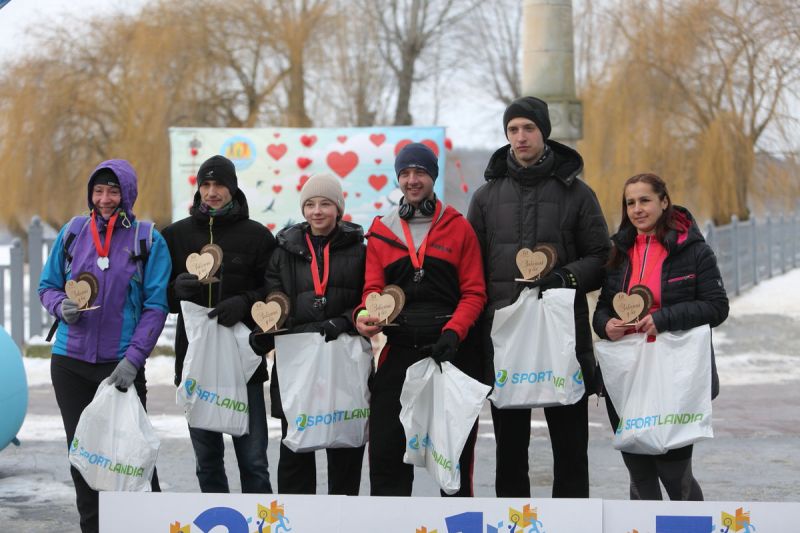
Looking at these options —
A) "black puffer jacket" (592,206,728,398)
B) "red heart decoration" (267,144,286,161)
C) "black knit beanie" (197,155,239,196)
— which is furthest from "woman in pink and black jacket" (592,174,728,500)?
"red heart decoration" (267,144,286,161)

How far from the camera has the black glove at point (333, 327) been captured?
555cm

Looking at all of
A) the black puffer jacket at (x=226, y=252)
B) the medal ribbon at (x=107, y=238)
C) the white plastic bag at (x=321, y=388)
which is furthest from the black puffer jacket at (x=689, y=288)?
the medal ribbon at (x=107, y=238)

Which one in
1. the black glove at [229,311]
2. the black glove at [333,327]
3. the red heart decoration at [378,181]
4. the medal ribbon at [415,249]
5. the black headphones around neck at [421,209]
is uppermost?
the red heart decoration at [378,181]

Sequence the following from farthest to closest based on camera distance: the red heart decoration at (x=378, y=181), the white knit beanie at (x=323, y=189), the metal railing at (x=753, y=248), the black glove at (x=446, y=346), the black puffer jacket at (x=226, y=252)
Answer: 1. the metal railing at (x=753, y=248)
2. the red heart decoration at (x=378, y=181)
3. the black puffer jacket at (x=226, y=252)
4. the white knit beanie at (x=323, y=189)
5. the black glove at (x=446, y=346)

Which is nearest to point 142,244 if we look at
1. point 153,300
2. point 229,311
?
point 153,300

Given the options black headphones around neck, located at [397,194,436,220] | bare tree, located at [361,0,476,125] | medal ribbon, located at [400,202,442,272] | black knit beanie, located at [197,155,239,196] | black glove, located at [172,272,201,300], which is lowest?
black glove, located at [172,272,201,300]

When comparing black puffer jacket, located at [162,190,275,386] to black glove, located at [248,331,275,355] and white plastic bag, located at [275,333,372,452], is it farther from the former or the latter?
white plastic bag, located at [275,333,372,452]

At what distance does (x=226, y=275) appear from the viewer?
5.80 metres

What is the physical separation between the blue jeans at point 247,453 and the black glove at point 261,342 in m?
0.27

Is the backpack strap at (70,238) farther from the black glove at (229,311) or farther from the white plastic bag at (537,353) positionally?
the white plastic bag at (537,353)

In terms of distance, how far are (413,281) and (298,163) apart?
820 centimetres

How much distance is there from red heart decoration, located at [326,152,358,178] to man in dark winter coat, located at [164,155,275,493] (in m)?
7.43

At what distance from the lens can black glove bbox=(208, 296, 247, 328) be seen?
5656mm

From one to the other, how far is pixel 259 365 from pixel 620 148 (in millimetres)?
16153
